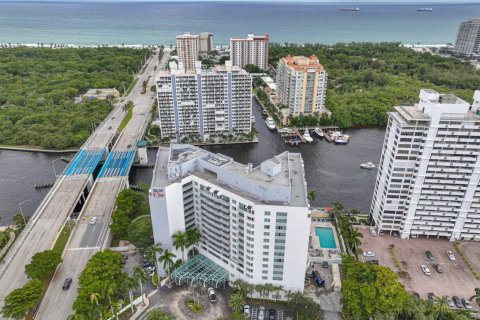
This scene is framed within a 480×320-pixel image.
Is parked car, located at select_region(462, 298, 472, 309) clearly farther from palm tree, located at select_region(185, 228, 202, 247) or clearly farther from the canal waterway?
palm tree, located at select_region(185, 228, 202, 247)

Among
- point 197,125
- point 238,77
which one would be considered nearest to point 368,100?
point 238,77

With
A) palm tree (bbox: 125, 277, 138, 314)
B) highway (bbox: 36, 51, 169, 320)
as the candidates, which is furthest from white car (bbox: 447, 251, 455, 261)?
highway (bbox: 36, 51, 169, 320)

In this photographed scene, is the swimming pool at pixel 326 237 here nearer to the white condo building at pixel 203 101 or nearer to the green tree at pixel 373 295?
the green tree at pixel 373 295

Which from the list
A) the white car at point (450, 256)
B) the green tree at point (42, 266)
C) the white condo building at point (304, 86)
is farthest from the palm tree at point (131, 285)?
the white condo building at point (304, 86)

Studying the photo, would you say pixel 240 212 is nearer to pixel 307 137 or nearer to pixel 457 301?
pixel 457 301

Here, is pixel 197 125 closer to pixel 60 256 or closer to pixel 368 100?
pixel 60 256

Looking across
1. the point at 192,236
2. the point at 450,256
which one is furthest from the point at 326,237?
the point at 192,236
